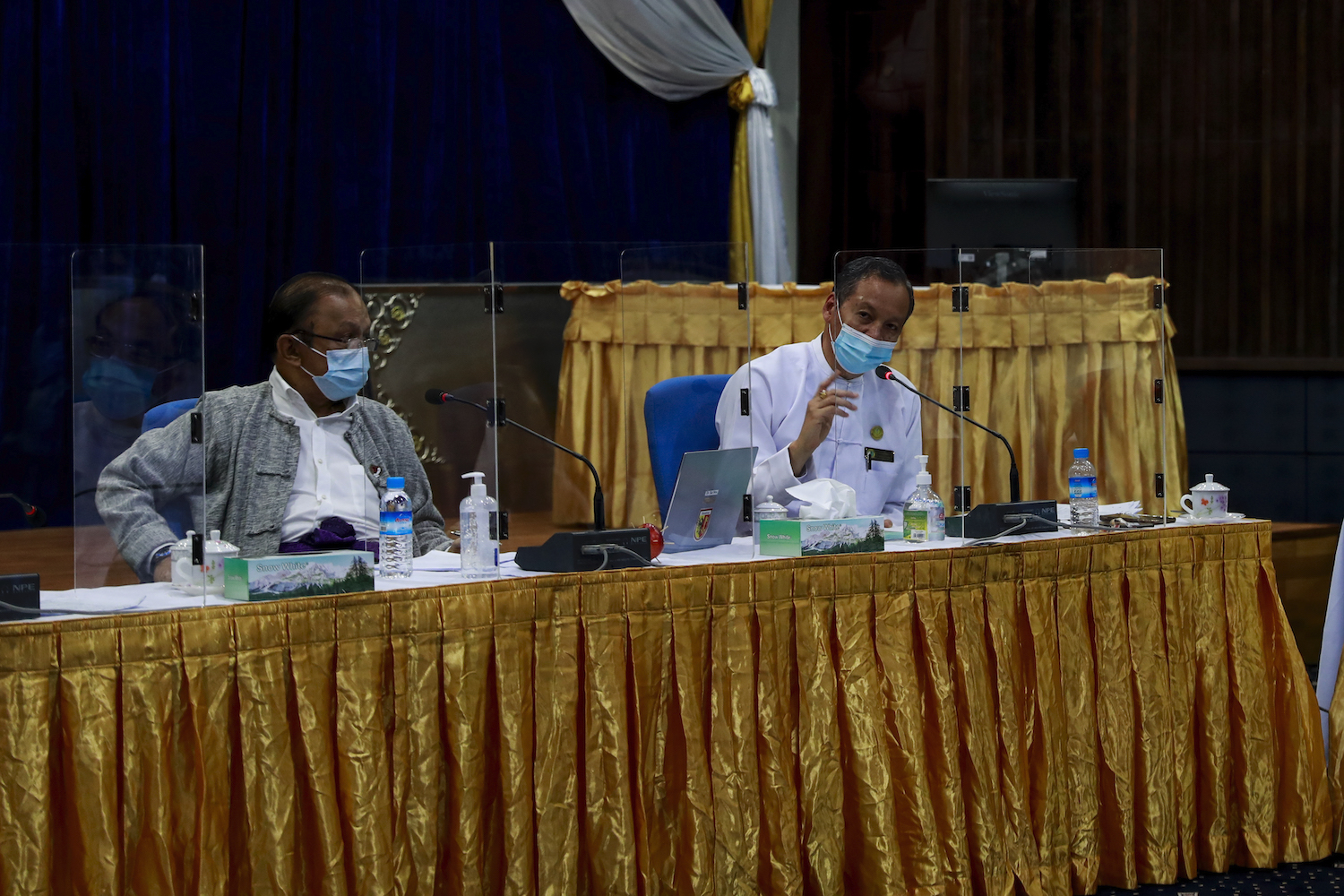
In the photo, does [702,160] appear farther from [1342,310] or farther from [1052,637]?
[1052,637]

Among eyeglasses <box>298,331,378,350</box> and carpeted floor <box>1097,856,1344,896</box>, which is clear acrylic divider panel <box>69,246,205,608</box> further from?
carpeted floor <box>1097,856,1344,896</box>

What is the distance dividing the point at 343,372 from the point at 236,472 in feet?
0.91

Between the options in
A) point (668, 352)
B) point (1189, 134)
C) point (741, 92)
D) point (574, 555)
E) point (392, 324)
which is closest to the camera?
point (574, 555)

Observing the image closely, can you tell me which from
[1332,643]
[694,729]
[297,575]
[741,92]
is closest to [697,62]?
[741,92]

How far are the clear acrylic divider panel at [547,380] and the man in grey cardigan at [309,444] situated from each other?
0.27 meters

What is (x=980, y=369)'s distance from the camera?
2885 mm

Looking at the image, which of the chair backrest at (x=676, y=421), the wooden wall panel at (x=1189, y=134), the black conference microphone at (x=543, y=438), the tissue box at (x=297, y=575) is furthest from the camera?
the wooden wall panel at (x=1189, y=134)

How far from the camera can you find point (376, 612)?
2039 millimetres

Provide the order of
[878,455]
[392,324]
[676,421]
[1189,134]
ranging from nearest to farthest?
[392,324], [676,421], [878,455], [1189,134]

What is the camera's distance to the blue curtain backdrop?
4680mm

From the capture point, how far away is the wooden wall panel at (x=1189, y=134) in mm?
5215

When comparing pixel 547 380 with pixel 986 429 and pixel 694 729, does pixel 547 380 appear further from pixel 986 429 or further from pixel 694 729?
pixel 986 429

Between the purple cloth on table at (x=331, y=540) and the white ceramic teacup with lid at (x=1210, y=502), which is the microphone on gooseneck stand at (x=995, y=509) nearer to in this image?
the white ceramic teacup with lid at (x=1210, y=502)

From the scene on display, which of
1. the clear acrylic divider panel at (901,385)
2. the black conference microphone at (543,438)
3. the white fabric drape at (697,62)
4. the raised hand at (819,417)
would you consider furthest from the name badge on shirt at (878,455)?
the white fabric drape at (697,62)
